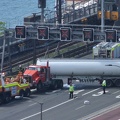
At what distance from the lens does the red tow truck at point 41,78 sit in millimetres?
62906

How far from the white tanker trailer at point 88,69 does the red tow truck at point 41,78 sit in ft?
2.66

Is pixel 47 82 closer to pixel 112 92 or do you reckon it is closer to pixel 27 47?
pixel 112 92

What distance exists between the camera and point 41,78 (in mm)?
63781

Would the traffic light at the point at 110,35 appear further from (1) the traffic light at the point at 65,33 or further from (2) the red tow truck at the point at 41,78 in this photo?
(2) the red tow truck at the point at 41,78

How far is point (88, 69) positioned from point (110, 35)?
19.1 feet

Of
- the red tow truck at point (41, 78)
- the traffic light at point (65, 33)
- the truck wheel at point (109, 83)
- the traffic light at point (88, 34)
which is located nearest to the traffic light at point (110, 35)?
the traffic light at point (88, 34)

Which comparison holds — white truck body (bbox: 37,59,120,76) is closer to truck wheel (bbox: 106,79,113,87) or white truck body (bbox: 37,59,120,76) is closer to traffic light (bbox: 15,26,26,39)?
truck wheel (bbox: 106,79,113,87)

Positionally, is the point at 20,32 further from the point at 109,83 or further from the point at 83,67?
the point at 109,83

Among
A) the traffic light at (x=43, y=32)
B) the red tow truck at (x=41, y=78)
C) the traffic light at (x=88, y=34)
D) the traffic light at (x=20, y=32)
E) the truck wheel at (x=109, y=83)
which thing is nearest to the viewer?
the red tow truck at (x=41, y=78)

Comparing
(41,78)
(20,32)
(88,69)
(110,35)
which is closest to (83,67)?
(88,69)

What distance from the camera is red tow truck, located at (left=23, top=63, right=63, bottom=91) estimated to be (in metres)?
62.9

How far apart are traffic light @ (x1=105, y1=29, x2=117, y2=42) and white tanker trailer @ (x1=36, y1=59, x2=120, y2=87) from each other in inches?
182

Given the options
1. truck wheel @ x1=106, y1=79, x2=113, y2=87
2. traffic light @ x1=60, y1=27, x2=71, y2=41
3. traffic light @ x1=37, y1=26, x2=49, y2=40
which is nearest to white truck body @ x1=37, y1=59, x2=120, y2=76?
truck wheel @ x1=106, y1=79, x2=113, y2=87

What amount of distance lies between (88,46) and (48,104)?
102 ft
